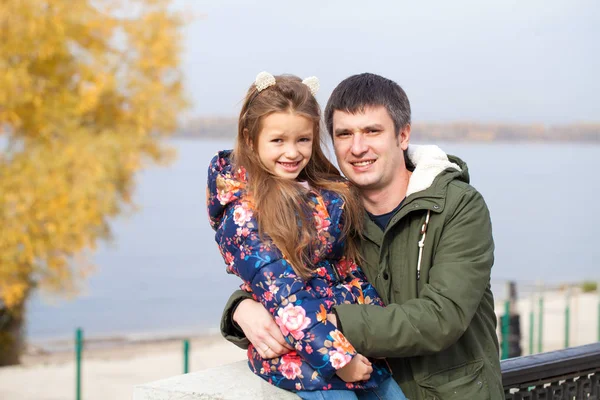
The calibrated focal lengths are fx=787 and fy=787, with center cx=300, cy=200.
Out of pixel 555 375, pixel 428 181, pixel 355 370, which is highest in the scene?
pixel 428 181

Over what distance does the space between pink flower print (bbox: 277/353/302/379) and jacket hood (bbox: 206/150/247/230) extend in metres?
0.48

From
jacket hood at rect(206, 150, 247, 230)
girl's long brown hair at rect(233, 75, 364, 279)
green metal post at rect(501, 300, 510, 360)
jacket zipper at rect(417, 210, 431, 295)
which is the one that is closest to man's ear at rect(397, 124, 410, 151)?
girl's long brown hair at rect(233, 75, 364, 279)

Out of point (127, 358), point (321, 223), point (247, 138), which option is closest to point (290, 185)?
point (321, 223)

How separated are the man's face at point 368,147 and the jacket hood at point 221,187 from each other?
41 centimetres

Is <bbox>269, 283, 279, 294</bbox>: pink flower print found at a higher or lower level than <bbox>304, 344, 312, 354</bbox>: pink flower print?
higher

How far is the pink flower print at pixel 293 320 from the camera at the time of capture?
2.19m

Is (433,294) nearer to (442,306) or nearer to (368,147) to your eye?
(442,306)

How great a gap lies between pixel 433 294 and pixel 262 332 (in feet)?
1.69

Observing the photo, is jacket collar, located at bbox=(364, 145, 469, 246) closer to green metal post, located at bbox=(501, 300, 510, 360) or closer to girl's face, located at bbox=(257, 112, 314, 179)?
girl's face, located at bbox=(257, 112, 314, 179)

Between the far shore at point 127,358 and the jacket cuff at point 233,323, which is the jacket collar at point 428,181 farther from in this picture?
the far shore at point 127,358

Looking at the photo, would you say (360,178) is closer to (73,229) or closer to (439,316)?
(439,316)

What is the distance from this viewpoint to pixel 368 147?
2.65 m

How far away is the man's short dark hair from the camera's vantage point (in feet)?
8.74

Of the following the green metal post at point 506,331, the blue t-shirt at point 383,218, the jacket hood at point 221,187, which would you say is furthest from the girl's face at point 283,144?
the green metal post at point 506,331
